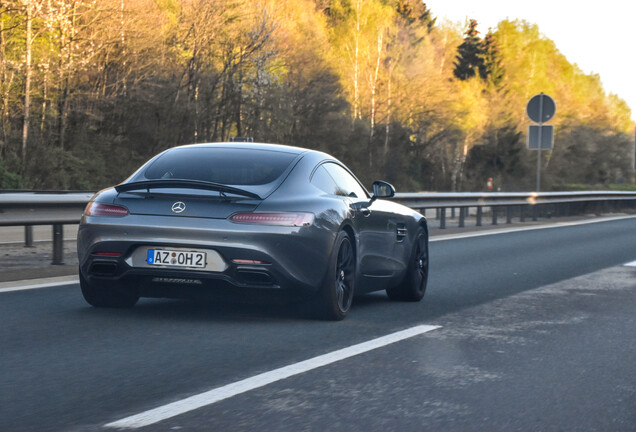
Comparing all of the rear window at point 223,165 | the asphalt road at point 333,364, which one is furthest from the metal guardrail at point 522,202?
the rear window at point 223,165

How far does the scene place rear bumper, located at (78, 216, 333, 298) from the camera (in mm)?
6918

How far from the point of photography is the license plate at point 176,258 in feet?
22.8

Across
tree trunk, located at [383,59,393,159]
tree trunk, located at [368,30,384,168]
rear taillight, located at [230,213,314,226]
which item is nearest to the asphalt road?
rear taillight, located at [230,213,314,226]

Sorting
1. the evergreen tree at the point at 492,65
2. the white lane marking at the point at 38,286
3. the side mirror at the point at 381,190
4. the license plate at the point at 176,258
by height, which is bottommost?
the white lane marking at the point at 38,286

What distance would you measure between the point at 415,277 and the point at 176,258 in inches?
117

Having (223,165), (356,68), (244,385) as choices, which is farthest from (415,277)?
(356,68)

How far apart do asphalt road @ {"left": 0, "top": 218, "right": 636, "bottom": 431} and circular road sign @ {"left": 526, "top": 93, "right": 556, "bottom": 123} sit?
823 inches

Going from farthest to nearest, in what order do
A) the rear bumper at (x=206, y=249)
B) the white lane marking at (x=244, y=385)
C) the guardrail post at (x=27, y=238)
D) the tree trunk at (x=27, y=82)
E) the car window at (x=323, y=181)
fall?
the tree trunk at (x=27, y=82), the guardrail post at (x=27, y=238), the car window at (x=323, y=181), the rear bumper at (x=206, y=249), the white lane marking at (x=244, y=385)

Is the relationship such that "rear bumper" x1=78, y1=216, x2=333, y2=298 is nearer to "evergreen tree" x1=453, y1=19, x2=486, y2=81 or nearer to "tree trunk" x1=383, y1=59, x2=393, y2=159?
"tree trunk" x1=383, y1=59, x2=393, y2=159

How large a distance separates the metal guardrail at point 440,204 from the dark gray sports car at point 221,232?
331 centimetres

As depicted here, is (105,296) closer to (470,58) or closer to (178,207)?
(178,207)

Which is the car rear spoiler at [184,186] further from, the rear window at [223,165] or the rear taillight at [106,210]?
the rear window at [223,165]

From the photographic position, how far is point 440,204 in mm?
20828

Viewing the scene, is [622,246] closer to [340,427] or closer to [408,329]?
[408,329]
